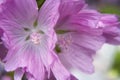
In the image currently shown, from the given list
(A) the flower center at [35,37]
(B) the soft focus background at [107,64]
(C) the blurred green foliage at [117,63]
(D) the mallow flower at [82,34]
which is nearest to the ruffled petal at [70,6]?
(D) the mallow flower at [82,34]

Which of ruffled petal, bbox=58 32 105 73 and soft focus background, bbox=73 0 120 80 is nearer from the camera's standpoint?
ruffled petal, bbox=58 32 105 73

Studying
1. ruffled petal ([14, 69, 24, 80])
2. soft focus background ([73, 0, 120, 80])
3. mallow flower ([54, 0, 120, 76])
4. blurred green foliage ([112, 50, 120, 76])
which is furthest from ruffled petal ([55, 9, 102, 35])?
blurred green foliage ([112, 50, 120, 76])

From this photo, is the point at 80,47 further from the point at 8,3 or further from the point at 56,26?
the point at 8,3

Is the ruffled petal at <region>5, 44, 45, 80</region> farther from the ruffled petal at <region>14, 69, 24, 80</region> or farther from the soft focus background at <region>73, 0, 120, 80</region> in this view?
the soft focus background at <region>73, 0, 120, 80</region>

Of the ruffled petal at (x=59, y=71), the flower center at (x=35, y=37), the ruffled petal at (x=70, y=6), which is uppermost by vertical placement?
the ruffled petal at (x=70, y=6)

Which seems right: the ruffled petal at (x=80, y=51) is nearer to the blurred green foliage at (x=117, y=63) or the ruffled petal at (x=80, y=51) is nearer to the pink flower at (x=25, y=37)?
the pink flower at (x=25, y=37)

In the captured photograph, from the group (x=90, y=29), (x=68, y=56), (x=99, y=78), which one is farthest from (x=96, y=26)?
(x=99, y=78)
